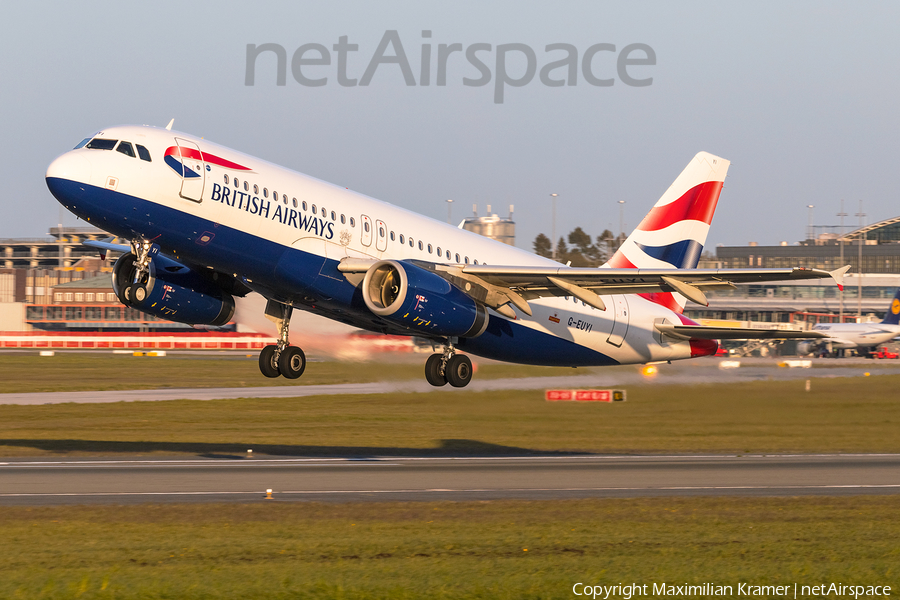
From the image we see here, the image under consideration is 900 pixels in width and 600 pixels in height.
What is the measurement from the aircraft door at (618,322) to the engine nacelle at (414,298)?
368 inches

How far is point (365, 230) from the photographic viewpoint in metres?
31.4

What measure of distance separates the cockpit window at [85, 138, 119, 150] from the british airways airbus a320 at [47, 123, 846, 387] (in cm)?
3

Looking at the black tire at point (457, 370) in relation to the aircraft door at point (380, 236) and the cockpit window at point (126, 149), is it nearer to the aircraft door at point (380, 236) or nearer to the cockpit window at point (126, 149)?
the aircraft door at point (380, 236)

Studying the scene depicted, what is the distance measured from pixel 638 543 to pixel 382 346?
57.0 ft

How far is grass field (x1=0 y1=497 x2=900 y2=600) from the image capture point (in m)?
20.9

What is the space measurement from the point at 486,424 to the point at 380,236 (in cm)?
2695

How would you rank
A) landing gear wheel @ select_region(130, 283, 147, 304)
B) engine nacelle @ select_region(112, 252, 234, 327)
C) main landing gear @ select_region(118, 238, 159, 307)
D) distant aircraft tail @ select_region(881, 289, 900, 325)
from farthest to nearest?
1. distant aircraft tail @ select_region(881, 289, 900, 325)
2. engine nacelle @ select_region(112, 252, 234, 327)
3. landing gear wheel @ select_region(130, 283, 147, 304)
4. main landing gear @ select_region(118, 238, 159, 307)

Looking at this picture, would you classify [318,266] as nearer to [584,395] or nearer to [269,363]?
[269,363]

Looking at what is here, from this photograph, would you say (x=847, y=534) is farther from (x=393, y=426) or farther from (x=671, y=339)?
(x=393, y=426)

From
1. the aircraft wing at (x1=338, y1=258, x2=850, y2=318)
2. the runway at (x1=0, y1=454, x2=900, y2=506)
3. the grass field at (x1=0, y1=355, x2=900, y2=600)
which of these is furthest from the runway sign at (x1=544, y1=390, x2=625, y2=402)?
the aircraft wing at (x1=338, y1=258, x2=850, y2=318)

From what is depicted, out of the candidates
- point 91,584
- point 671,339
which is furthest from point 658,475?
point 91,584

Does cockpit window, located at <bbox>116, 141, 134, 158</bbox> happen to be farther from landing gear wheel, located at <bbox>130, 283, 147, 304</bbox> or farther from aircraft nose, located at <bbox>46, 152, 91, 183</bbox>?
landing gear wheel, located at <bbox>130, 283, 147, 304</bbox>

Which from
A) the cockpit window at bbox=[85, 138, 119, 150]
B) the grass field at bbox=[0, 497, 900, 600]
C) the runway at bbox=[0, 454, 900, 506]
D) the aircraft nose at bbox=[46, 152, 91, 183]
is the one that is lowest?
the runway at bbox=[0, 454, 900, 506]

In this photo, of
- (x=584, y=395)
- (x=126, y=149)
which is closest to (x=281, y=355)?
(x=126, y=149)
